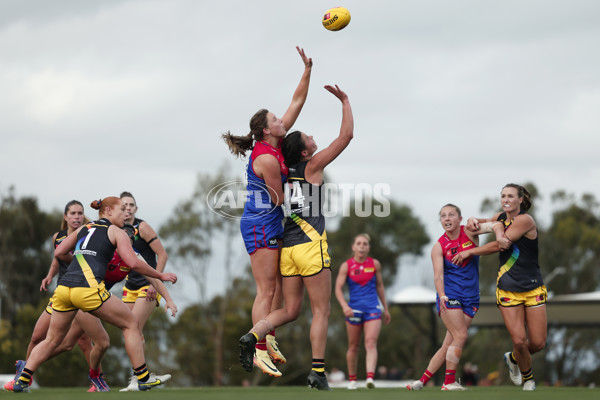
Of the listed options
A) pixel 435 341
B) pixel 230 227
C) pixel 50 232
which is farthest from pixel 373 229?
pixel 435 341

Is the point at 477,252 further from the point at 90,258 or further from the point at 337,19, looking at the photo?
the point at 90,258

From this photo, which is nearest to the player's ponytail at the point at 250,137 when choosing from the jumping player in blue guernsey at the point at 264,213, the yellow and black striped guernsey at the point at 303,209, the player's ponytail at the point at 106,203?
the jumping player in blue guernsey at the point at 264,213

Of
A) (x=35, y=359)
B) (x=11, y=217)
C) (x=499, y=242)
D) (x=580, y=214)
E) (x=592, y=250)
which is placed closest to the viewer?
(x=35, y=359)

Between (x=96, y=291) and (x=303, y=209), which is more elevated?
(x=303, y=209)

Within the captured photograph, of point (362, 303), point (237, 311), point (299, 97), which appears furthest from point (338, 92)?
point (237, 311)

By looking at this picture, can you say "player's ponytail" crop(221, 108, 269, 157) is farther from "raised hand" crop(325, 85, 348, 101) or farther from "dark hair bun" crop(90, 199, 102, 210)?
"dark hair bun" crop(90, 199, 102, 210)

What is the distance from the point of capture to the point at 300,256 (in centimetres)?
873

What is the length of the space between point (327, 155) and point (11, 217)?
37.7 metres

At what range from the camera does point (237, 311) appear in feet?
141

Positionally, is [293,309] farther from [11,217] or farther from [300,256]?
[11,217]

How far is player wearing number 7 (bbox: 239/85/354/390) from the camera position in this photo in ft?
28.6

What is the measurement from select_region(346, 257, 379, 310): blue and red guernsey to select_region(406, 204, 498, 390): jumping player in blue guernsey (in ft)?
10.0

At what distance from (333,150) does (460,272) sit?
8.77ft

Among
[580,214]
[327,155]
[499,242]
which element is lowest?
[499,242]
